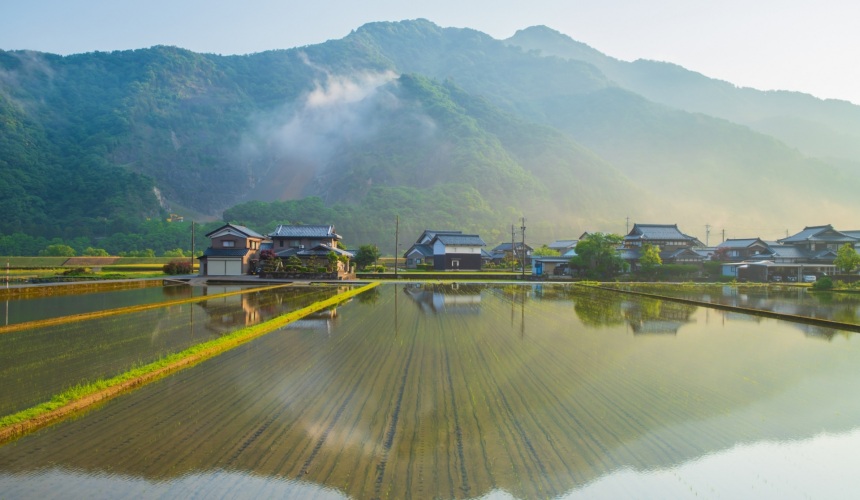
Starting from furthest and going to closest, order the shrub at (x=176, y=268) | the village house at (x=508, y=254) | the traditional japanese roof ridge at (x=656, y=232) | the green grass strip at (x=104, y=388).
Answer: the village house at (x=508, y=254), the traditional japanese roof ridge at (x=656, y=232), the shrub at (x=176, y=268), the green grass strip at (x=104, y=388)

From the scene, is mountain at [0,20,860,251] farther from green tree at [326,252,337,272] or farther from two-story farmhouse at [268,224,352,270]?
green tree at [326,252,337,272]

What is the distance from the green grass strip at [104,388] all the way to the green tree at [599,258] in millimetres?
38009

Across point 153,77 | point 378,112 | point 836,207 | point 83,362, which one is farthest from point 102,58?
point 836,207

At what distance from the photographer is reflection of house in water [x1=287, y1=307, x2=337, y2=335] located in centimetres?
1530

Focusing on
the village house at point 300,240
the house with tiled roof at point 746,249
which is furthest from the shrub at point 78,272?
the house with tiled roof at point 746,249

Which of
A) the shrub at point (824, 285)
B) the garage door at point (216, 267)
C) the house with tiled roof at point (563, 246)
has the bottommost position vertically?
the shrub at point (824, 285)

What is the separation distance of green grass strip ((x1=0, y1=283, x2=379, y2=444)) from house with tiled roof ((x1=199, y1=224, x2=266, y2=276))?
110ft

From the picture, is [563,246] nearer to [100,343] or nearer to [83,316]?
[83,316]

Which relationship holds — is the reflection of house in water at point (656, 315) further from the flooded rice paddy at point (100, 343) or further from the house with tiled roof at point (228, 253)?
the house with tiled roof at point (228, 253)

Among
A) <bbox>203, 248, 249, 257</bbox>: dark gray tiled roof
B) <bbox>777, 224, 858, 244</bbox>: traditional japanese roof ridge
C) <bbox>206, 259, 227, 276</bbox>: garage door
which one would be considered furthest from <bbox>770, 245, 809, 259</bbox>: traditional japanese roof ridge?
<bbox>206, 259, 227, 276</bbox>: garage door

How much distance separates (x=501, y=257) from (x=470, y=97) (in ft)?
387

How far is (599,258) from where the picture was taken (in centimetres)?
4588

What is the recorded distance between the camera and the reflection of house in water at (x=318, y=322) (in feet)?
50.2

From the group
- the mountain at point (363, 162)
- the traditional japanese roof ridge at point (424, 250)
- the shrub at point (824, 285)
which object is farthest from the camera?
the mountain at point (363, 162)
